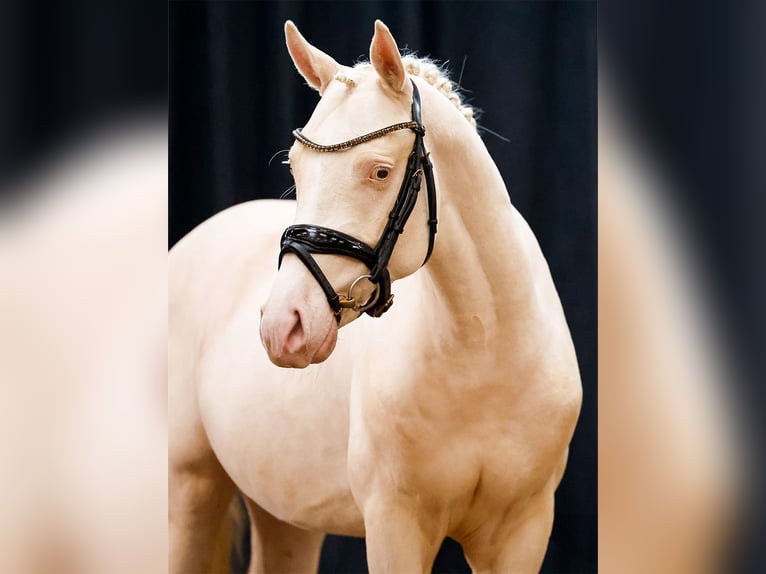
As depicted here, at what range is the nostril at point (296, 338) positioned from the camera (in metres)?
1.14

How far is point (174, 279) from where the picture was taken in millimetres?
1997

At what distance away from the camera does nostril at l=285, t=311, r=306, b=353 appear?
1143 millimetres

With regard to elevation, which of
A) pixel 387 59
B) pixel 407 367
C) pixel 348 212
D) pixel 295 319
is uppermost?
pixel 387 59

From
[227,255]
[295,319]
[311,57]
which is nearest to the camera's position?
[295,319]

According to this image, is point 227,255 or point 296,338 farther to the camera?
point 227,255

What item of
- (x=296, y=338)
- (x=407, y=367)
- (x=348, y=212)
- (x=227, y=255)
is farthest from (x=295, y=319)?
(x=227, y=255)

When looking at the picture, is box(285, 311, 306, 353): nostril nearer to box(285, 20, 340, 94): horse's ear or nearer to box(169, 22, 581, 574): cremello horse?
box(169, 22, 581, 574): cremello horse

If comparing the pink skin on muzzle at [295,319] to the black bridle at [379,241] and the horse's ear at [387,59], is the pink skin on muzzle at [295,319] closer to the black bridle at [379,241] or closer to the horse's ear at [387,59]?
the black bridle at [379,241]

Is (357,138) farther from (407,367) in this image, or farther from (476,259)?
(407,367)

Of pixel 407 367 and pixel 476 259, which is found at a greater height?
pixel 476 259

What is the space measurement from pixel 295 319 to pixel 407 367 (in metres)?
0.31

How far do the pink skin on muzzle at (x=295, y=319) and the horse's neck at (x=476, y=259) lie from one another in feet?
0.83

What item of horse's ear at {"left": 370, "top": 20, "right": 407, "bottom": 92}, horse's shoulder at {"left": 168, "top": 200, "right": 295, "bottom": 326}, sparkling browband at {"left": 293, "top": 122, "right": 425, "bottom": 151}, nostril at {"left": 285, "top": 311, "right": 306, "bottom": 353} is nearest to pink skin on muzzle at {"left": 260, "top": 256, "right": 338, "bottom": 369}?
nostril at {"left": 285, "top": 311, "right": 306, "bottom": 353}

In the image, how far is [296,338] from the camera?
1.15 m
